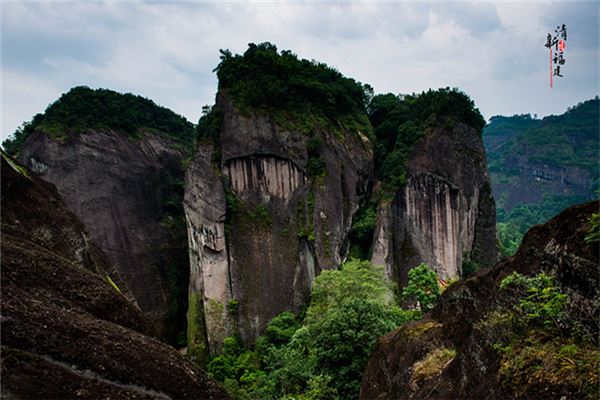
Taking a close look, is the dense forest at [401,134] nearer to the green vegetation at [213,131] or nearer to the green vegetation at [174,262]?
the green vegetation at [213,131]

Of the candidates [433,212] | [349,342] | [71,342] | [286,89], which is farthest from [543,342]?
[286,89]

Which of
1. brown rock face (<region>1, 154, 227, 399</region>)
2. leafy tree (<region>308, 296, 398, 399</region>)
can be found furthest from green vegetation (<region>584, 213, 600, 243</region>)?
leafy tree (<region>308, 296, 398, 399</region>)

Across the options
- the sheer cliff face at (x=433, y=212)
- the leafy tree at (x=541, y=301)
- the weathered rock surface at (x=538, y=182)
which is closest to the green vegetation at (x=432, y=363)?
the leafy tree at (x=541, y=301)

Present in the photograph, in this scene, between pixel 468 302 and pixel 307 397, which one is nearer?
pixel 468 302

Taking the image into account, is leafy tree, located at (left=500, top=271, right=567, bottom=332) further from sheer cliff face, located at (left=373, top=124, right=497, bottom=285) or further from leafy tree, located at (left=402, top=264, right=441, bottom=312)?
sheer cliff face, located at (left=373, top=124, right=497, bottom=285)

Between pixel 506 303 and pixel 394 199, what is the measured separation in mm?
22002

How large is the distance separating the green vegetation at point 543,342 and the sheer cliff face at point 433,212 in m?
20.7

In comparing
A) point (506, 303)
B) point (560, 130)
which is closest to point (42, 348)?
point (506, 303)

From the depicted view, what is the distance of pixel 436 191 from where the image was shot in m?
28.7

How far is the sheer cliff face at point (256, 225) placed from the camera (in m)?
25.5

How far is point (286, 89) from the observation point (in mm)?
28375

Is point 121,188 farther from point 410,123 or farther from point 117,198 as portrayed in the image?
point 410,123

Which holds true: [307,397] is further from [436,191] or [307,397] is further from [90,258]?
[436,191]

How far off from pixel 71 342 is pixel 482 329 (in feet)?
19.0
